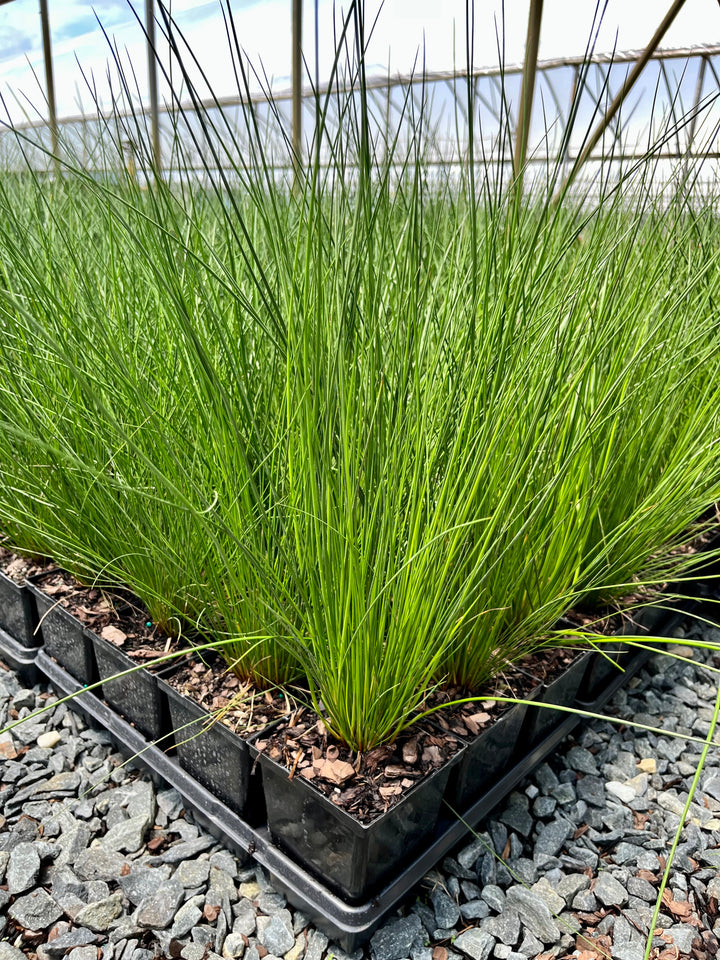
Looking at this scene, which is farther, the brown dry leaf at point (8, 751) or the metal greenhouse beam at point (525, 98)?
the brown dry leaf at point (8, 751)

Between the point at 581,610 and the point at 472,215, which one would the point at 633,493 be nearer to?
the point at 581,610

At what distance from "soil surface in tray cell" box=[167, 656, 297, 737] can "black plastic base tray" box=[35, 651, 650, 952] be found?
11cm

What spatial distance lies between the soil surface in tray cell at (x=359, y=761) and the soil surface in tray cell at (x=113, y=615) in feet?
0.93

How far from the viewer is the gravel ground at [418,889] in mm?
831

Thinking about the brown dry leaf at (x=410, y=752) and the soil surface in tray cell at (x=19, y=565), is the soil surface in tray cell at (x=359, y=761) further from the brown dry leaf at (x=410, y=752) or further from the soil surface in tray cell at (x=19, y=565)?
the soil surface in tray cell at (x=19, y=565)

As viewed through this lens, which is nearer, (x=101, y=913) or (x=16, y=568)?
(x=101, y=913)

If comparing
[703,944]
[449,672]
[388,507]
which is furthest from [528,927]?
[388,507]

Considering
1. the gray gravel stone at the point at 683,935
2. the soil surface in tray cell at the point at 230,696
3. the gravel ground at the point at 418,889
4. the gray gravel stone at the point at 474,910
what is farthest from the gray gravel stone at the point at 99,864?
the gray gravel stone at the point at 683,935

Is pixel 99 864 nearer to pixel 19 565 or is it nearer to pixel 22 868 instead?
pixel 22 868

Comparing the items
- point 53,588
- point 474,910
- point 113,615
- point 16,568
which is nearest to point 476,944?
point 474,910

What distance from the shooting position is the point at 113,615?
1167 mm

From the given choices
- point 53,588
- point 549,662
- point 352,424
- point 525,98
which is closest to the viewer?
point 352,424

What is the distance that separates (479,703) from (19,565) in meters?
0.90

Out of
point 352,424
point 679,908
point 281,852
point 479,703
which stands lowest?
point 679,908
